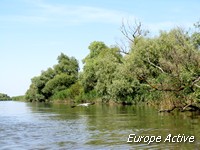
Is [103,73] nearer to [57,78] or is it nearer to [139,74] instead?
[139,74]

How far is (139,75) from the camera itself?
3906cm

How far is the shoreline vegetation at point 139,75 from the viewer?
30.2 metres

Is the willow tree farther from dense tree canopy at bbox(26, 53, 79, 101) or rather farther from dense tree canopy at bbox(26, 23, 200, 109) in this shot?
dense tree canopy at bbox(26, 53, 79, 101)

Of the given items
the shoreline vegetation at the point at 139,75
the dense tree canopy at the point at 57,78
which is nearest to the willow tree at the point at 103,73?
the shoreline vegetation at the point at 139,75

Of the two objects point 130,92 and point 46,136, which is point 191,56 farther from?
point 130,92

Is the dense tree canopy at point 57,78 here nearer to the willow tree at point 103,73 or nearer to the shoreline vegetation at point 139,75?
the shoreline vegetation at point 139,75

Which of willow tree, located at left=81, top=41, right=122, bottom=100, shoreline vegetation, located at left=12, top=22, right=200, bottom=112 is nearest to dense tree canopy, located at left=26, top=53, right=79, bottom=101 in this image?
shoreline vegetation, located at left=12, top=22, right=200, bottom=112

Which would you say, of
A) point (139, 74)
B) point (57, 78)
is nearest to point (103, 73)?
point (139, 74)

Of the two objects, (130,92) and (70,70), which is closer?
(130,92)

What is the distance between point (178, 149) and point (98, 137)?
4.78 metres

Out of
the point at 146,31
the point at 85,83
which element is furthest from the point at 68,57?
the point at 146,31

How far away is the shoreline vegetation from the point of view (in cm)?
3017

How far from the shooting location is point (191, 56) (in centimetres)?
2883

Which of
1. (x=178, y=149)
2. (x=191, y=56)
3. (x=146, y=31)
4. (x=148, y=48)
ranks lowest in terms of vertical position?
(x=178, y=149)
